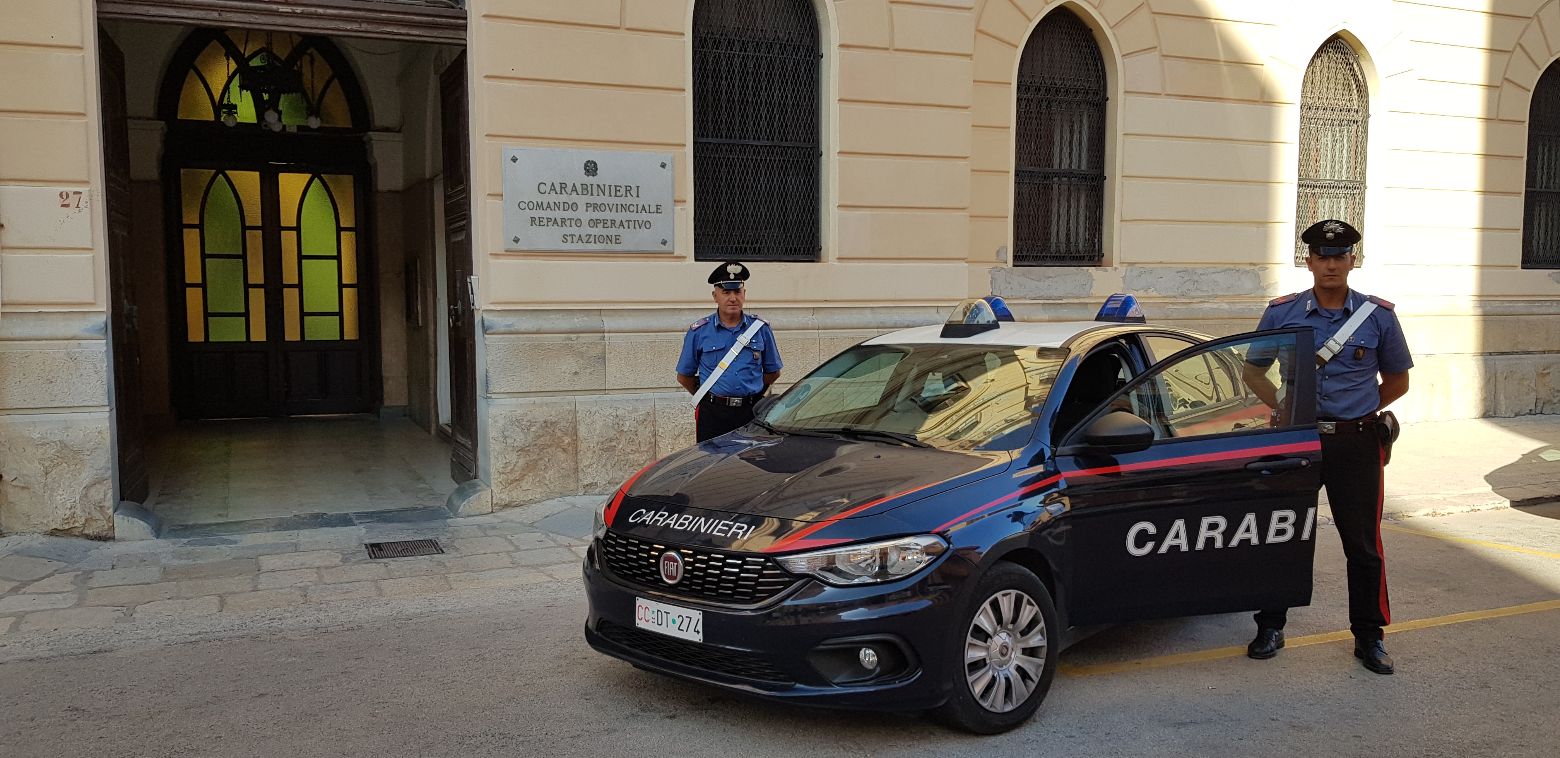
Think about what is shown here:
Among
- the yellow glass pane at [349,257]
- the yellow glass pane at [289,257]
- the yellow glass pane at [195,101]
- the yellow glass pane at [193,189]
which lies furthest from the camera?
the yellow glass pane at [349,257]

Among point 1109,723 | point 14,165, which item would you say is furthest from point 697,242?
point 1109,723

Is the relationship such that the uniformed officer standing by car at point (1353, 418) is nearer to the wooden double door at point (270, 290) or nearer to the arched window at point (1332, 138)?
the arched window at point (1332, 138)

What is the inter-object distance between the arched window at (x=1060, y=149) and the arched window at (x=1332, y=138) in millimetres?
2430

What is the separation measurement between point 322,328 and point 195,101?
9.02 ft

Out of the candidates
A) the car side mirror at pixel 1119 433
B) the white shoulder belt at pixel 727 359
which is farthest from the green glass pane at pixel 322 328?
the car side mirror at pixel 1119 433

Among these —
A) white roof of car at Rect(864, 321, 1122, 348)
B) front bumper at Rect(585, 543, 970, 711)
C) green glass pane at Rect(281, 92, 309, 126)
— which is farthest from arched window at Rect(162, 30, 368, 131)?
front bumper at Rect(585, 543, 970, 711)

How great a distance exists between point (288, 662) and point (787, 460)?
246 cm

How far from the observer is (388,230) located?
13.9m

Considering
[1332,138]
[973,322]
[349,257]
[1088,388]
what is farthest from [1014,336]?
[349,257]

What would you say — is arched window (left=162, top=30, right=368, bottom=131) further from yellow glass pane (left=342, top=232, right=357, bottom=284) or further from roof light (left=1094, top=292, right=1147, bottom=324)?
roof light (left=1094, top=292, right=1147, bottom=324)

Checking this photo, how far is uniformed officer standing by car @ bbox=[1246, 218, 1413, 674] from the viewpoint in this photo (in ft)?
17.7

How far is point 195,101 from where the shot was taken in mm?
13203

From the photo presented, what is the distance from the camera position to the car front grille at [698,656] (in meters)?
4.25

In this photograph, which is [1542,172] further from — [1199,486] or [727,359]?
[1199,486]
